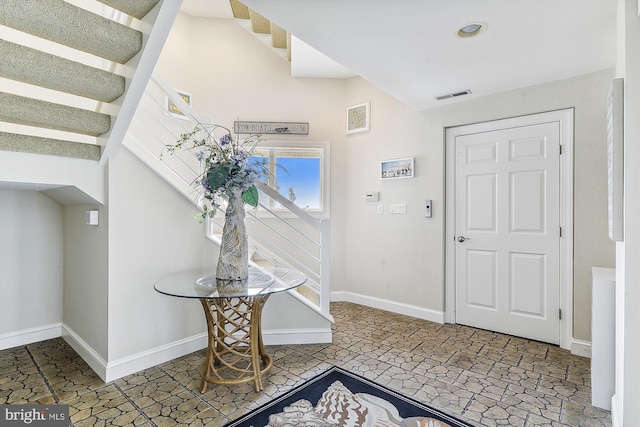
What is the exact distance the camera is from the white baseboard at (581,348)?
2643 mm

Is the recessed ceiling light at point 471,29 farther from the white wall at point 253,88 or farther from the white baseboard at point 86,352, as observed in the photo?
the white baseboard at point 86,352

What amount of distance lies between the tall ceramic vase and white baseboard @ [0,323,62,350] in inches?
80.2

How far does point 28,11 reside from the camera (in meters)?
1.41

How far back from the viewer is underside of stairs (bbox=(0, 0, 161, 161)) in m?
1.47

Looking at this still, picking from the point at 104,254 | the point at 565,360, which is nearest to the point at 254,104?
the point at 104,254

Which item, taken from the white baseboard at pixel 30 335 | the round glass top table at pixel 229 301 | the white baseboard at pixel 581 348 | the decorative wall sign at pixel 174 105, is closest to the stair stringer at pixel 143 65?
the round glass top table at pixel 229 301

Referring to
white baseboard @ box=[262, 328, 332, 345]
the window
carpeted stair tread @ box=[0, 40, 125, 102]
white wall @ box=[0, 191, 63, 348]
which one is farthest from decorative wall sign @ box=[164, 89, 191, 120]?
white baseboard @ box=[262, 328, 332, 345]

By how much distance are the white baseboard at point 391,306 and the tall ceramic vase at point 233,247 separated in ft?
7.23

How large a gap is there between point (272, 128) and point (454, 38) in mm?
Answer: 2433

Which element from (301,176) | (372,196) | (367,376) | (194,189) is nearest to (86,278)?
(194,189)

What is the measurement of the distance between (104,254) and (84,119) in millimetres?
904

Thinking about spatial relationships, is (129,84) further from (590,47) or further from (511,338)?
(511,338)

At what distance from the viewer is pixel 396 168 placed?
3.81 meters

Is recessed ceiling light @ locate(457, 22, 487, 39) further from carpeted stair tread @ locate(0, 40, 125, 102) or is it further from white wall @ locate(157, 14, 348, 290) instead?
white wall @ locate(157, 14, 348, 290)
